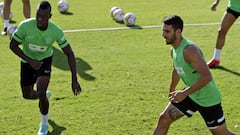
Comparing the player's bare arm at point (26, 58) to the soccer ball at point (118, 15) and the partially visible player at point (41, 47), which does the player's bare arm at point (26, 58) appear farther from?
the soccer ball at point (118, 15)

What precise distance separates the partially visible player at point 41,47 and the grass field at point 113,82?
81 centimetres

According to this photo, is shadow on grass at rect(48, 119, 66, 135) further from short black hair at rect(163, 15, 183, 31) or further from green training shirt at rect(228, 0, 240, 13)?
green training shirt at rect(228, 0, 240, 13)

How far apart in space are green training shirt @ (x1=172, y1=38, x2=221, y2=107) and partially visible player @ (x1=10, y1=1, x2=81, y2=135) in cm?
156

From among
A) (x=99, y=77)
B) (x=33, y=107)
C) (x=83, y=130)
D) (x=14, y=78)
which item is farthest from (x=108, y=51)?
(x=83, y=130)

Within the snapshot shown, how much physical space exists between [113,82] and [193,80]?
4.08 m

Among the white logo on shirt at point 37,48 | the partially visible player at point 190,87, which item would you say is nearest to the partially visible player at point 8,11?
the white logo on shirt at point 37,48

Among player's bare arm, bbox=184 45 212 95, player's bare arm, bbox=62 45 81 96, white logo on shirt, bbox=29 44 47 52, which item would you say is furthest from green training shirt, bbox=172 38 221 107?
white logo on shirt, bbox=29 44 47 52

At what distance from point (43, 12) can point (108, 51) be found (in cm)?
534

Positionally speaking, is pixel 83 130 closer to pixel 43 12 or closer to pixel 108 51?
pixel 43 12

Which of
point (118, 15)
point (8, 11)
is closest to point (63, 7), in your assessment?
→ point (118, 15)

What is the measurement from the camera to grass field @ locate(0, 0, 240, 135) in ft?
26.9

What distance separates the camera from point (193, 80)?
632 cm

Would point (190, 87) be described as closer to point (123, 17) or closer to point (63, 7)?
point (123, 17)

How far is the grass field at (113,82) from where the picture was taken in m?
8.19
